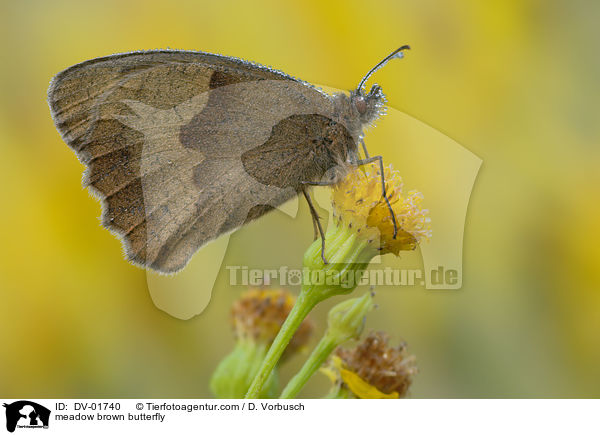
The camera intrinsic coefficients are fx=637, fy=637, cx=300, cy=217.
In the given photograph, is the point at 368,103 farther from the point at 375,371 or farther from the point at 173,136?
the point at 375,371

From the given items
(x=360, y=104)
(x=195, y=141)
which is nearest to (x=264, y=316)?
(x=195, y=141)

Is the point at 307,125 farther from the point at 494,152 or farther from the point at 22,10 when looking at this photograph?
the point at 22,10

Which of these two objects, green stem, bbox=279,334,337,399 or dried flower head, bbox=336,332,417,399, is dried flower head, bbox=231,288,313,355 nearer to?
dried flower head, bbox=336,332,417,399

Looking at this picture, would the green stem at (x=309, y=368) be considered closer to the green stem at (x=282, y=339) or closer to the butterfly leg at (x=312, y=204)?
the green stem at (x=282, y=339)
